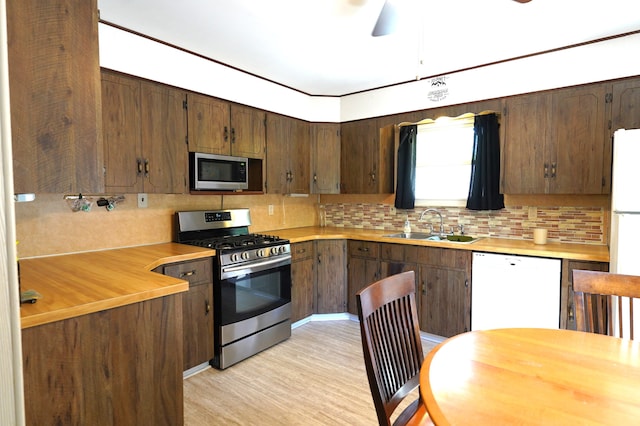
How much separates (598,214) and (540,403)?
2730mm

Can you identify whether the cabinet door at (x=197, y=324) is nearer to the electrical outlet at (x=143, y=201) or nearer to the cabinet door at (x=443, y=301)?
the electrical outlet at (x=143, y=201)

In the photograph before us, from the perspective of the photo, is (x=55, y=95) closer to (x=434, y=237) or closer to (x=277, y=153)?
(x=277, y=153)

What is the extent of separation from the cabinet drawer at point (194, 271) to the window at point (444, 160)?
238 centimetres

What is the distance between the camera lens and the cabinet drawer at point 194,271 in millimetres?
2473

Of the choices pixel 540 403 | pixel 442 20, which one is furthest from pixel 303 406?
pixel 442 20

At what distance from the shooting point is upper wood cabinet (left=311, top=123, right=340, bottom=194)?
4.11m

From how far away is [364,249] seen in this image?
364 cm

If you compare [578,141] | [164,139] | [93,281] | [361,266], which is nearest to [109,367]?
[93,281]

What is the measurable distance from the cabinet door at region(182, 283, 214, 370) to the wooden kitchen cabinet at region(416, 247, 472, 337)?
6.11 feet

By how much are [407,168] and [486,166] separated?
826mm

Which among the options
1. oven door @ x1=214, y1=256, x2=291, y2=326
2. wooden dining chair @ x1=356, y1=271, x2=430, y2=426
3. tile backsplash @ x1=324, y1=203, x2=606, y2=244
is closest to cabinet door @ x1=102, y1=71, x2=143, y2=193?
oven door @ x1=214, y1=256, x2=291, y2=326

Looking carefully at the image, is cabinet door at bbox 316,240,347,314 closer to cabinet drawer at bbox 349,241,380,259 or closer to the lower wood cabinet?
cabinet drawer at bbox 349,241,380,259

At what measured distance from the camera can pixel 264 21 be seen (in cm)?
240

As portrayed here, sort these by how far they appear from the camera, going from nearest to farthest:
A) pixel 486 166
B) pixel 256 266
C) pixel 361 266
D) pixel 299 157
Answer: pixel 256 266, pixel 486 166, pixel 361 266, pixel 299 157
